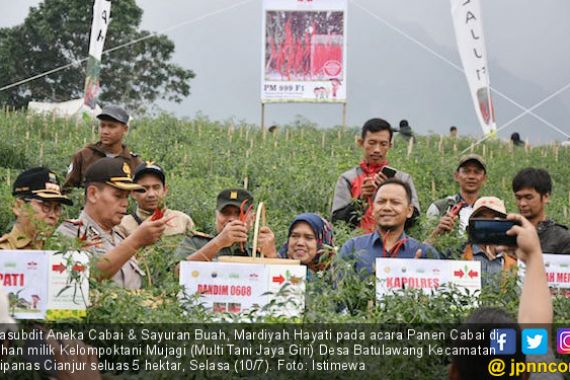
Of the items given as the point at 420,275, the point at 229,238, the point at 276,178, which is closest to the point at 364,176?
the point at 229,238

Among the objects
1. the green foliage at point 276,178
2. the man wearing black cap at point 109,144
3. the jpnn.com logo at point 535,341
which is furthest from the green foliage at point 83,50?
the jpnn.com logo at point 535,341

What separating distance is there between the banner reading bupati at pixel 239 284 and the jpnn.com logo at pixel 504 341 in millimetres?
1792

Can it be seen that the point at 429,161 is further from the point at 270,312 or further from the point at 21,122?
the point at 270,312

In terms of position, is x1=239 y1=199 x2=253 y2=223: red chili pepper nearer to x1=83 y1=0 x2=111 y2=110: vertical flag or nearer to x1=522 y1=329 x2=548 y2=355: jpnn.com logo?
x1=522 y1=329 x2=548 y2=355: jpnn.com logo

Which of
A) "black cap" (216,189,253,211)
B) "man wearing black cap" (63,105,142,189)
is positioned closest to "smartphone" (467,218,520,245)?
"black cap" (216,189,253,211)

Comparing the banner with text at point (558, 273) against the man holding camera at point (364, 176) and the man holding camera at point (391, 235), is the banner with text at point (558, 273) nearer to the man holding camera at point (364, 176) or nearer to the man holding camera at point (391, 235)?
the man holding camera at point (391, 235)

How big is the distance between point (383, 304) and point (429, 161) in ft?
28.9

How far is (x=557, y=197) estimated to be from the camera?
42.3 ft

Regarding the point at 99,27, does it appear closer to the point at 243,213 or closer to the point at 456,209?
the point at 456,209

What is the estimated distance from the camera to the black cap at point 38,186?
590 cm

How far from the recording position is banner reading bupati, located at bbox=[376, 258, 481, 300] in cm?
541

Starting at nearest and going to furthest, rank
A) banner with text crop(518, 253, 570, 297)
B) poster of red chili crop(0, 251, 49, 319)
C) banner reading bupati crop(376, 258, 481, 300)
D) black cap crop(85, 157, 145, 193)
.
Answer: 1. poster of red chili crop(0, 251, 49, 319)
2. banner reading bupati crop(376, 258, 481, 300)
3. banner with text crop(518, 253, 570, 297)
4. black cap crop(85, 157, 145, 193)

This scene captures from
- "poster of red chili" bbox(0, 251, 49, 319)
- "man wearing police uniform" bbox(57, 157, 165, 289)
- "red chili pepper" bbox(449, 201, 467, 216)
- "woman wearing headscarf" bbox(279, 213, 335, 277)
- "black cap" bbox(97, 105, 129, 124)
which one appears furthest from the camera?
"black cap" bbox(97, 105, 129, 124)

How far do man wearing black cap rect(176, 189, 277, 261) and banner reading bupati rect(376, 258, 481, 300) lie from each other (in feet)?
3.09
